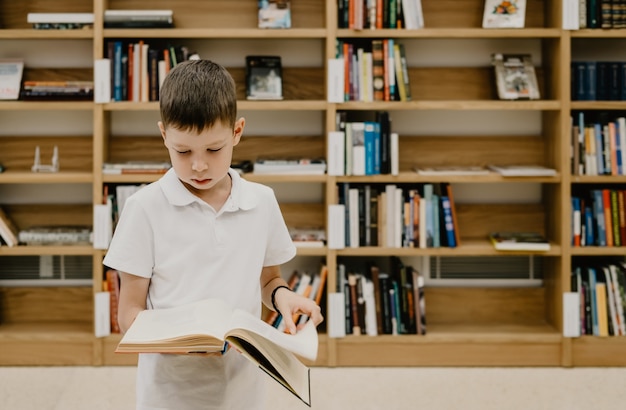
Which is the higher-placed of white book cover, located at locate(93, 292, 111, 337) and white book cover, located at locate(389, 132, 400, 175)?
white book cover, located at locate(389, 132, 400, 175)

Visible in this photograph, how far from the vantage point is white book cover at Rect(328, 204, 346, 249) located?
321cm

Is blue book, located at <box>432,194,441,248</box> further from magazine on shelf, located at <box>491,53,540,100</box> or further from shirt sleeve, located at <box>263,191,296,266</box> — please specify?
shirt sleeve, located at <box>263,191,296,266</box>

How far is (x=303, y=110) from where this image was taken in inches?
138

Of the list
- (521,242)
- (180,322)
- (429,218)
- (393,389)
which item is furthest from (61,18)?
(180,322)

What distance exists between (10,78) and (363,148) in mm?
1629

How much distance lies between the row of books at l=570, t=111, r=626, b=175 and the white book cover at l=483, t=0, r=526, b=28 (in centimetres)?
50

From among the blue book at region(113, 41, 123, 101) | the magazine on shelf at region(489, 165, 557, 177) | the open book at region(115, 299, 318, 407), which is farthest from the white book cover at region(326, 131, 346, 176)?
the open book at region(115, 299, 318, 407)

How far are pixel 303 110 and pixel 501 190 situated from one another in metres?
1.04

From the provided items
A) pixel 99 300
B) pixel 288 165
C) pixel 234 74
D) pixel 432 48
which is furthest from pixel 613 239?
pixel 99 300

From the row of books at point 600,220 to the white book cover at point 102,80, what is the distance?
6.96 feet

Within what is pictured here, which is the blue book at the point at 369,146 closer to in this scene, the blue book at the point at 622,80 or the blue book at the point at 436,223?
the blue book at the point at 436,223

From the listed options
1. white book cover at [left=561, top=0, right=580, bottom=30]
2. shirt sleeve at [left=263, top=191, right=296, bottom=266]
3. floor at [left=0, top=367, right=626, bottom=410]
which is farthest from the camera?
white book cover at [left=561, top=0, right=580, bottom=30]

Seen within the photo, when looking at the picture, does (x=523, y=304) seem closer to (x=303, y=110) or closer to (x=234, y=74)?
(x=303, y=110)

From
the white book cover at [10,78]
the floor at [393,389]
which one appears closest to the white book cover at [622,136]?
the floor at [393,389]
